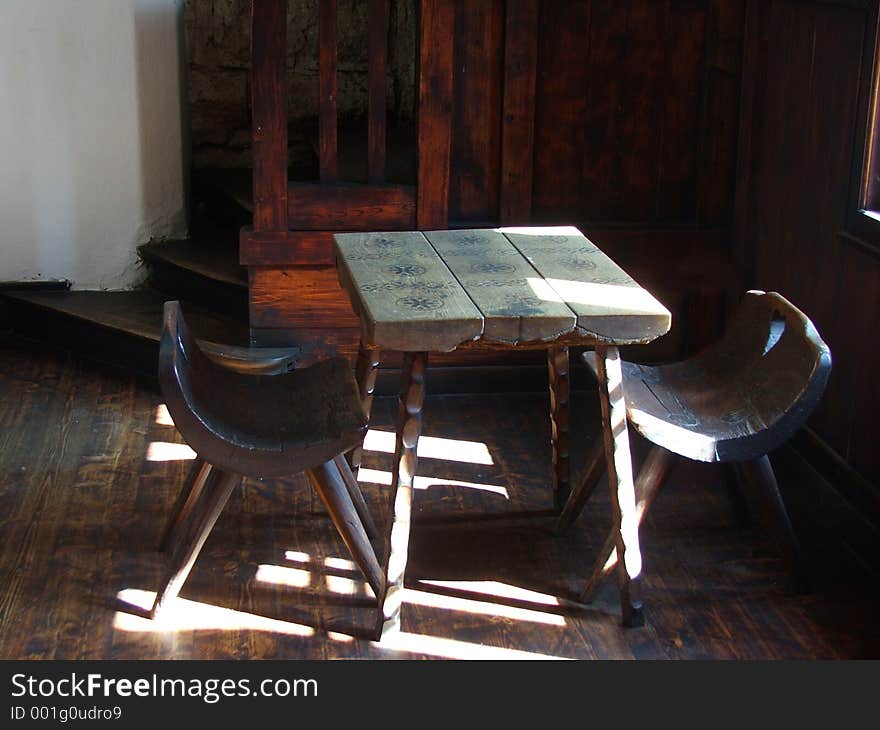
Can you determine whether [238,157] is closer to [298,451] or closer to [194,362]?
[194,362]

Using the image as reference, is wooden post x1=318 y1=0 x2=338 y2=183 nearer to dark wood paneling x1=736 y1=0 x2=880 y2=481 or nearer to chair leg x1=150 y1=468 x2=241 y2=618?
dark wood paneling x1=736 y1=0 x2=880 y2=481

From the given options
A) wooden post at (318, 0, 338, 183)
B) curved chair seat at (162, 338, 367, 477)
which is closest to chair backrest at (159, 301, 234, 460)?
curved chair seat at (162, 338, 367, 477)

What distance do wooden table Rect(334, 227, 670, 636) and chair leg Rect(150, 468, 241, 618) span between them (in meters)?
0.47

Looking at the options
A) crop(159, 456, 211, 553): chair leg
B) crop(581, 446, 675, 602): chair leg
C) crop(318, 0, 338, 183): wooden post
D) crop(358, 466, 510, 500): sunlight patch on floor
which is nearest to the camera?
crop(581, 446, 675, 602): chair leg

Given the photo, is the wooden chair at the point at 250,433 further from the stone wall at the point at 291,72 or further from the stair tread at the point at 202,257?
the stone wall at the point at 291,72

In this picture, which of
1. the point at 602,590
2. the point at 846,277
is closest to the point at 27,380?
the point at 602,590

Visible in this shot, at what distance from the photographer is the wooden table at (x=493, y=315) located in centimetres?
321

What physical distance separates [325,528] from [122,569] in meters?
0.65

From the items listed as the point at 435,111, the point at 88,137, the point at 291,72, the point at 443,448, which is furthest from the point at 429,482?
the point at 291,72

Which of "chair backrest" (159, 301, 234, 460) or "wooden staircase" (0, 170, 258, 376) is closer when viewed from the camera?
"chair backrest" (159, 301, 234, 460)

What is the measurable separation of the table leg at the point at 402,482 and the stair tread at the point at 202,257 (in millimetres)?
2226

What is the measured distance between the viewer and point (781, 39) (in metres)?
4.68

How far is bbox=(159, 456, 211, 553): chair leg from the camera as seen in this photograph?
147 inches

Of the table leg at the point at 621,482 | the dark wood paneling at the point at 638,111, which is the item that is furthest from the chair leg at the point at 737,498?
the dark wood paneling at the point at 638,111
